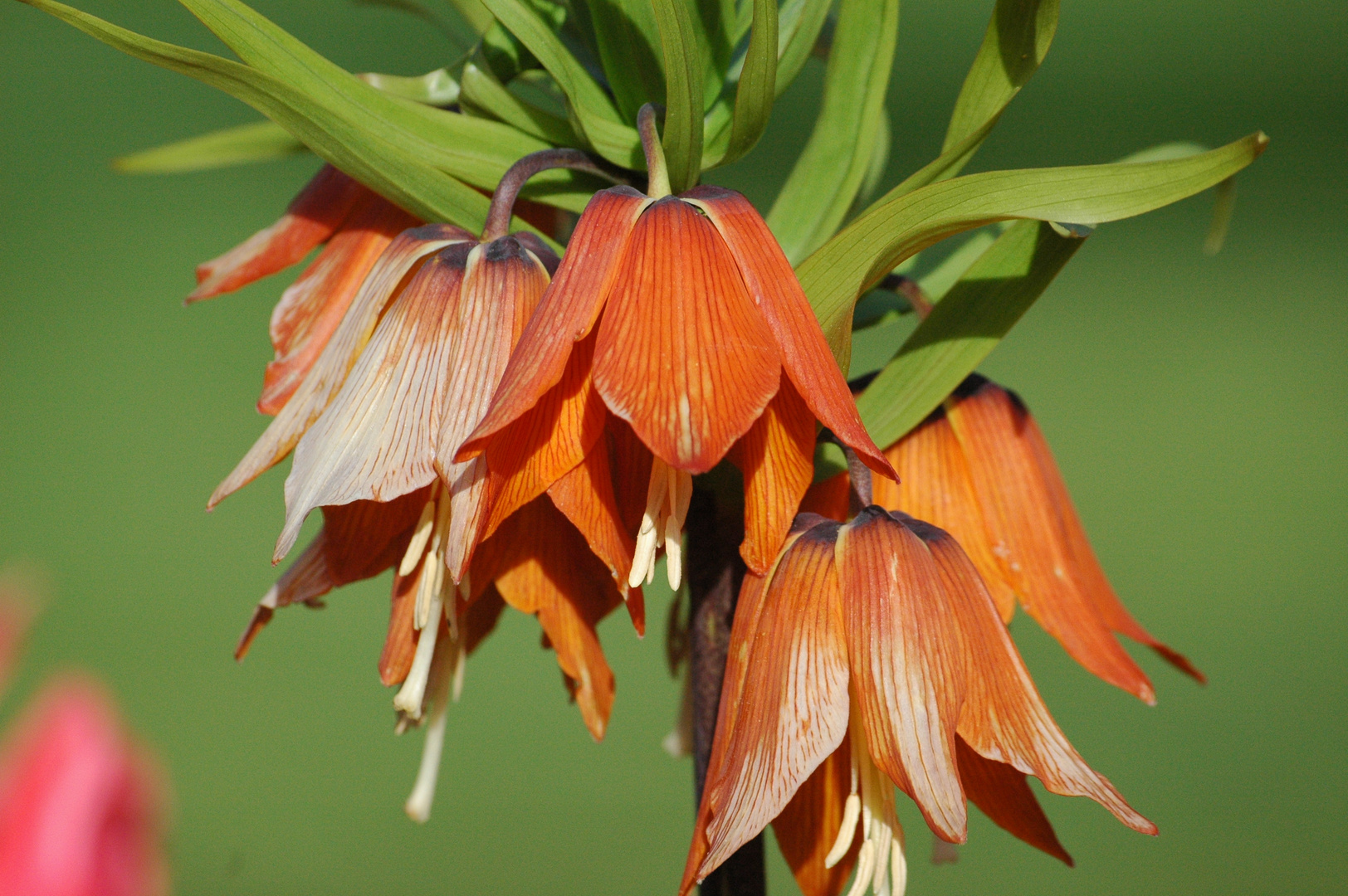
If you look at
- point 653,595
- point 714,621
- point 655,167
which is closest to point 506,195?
point 655,167

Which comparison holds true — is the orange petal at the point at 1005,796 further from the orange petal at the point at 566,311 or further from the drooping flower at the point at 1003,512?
the orange petal at the point at 566,311

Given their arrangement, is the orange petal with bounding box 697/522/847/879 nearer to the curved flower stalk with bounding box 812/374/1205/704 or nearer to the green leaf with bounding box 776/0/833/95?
the curved flower stalk with bounding box 812/374/1205/704

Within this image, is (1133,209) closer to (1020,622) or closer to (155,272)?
(1020,622)

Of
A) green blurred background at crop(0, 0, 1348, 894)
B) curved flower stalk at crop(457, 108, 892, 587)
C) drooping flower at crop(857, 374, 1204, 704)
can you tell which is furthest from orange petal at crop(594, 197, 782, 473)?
green blurred background at crop(0, 0, 1348, 894)

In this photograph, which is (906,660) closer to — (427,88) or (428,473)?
(428,473)

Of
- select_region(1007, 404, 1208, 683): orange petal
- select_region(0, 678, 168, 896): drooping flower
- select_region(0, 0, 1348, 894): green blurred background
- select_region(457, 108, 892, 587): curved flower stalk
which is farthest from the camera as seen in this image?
select_region(0, 0, 1348, 894): green blurred background
